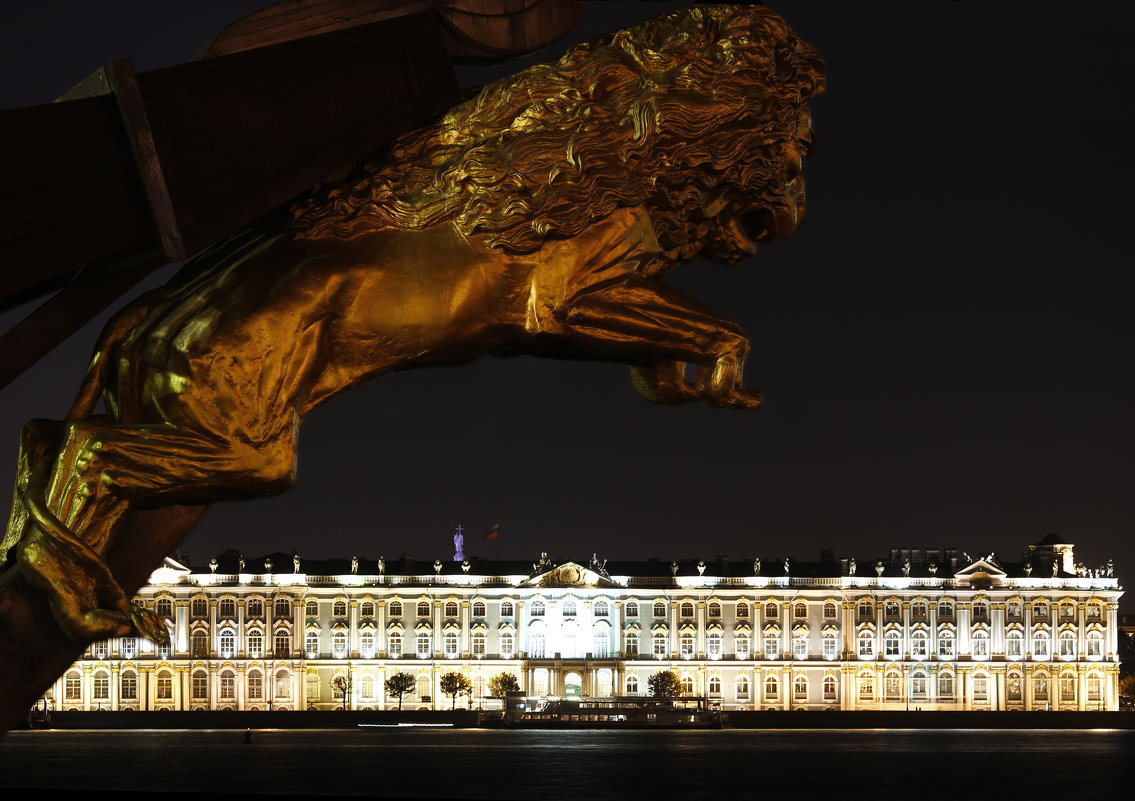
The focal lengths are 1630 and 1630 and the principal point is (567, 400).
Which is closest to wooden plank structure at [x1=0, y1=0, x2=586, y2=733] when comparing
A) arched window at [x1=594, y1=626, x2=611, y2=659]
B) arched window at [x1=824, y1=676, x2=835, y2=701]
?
arched window at [x1=594, y1=626, x2=611, y2=659]

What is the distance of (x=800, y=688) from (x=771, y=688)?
1177mm

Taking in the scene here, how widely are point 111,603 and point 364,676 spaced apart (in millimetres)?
61552

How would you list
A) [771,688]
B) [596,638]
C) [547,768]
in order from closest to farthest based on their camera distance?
[547,768]
[596,638]
[771,688]

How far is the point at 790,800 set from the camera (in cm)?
1171

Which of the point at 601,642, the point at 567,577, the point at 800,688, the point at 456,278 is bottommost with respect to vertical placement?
the point at 800,688

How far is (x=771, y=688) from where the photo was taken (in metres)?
62.6

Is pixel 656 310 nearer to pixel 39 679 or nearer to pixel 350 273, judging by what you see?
pixel 350 273

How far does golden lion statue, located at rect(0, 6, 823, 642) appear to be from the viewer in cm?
219

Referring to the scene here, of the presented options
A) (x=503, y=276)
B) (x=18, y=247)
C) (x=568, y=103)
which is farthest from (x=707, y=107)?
(x=18, y=247)

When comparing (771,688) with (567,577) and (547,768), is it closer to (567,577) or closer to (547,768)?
(567,577)

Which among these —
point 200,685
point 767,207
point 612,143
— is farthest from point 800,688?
point 612,143

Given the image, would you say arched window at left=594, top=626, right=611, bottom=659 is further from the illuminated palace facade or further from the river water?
the river water

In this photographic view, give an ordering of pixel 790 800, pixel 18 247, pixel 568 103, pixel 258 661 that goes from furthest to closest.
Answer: pixel 258 661 → pixel 790 800 → pixel 568 103 → pixel 18 247

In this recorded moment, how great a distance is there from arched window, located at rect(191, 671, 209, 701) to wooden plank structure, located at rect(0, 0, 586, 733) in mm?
61028
